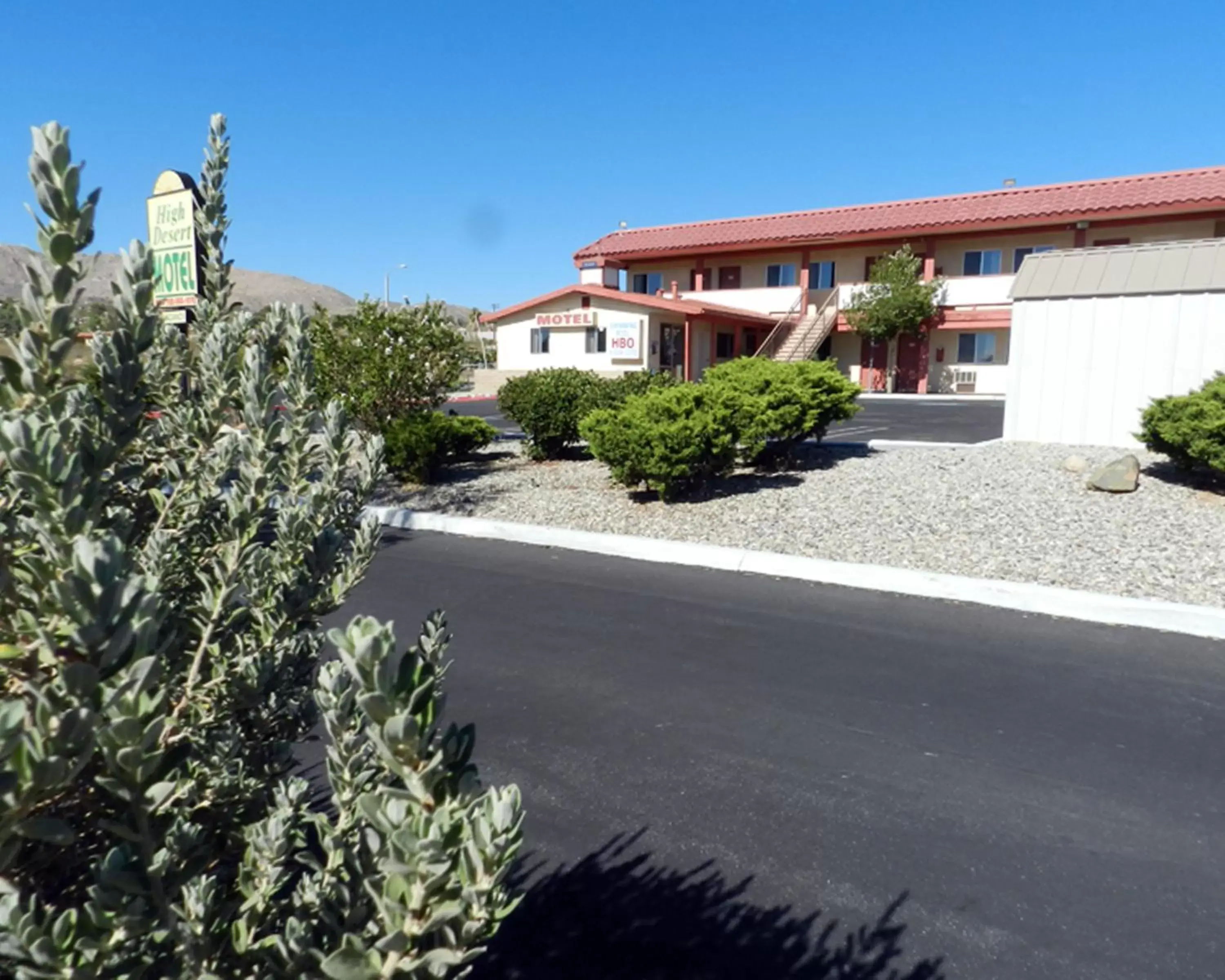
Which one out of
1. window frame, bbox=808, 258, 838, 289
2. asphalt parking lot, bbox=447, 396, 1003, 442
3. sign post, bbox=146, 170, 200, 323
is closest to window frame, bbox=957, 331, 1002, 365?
asphalt parking lot, bbox=447, 396, 1003, 442

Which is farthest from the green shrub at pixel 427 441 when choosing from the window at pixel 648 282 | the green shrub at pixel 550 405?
the window at pixel 648 282

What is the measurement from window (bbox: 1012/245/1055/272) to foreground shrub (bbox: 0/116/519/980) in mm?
34124

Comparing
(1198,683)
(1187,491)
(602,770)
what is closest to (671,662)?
(602,770)

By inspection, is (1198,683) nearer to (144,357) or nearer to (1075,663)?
(1075,663)

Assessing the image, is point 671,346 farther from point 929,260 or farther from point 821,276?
point 929,260

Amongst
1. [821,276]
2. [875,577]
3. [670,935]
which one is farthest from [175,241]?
[821,276]

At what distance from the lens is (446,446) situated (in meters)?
13.3

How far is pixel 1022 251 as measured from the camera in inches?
1278

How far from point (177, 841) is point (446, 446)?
11965 mm

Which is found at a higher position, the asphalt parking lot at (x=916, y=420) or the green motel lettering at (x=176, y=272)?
the green motel lettering at (x=176, y=272)

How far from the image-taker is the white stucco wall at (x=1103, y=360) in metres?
12.6

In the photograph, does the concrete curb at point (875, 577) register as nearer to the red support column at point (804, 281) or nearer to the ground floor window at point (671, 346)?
the ground floor window at point (671, 346)

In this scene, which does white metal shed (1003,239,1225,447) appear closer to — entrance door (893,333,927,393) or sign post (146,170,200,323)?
sign post (146,170,200,323)

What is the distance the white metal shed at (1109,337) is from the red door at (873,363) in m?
21.2
